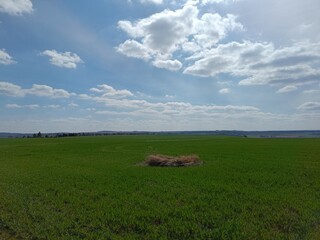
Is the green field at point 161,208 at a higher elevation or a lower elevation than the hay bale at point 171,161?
lower

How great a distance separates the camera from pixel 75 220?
9367 mm

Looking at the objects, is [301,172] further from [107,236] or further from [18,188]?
[18,188]

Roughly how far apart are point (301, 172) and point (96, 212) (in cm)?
1520

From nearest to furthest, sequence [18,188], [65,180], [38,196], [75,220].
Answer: [75,220], [38,196], [18,188], [65,180]

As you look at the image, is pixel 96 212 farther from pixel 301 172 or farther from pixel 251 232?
pixel 301 172

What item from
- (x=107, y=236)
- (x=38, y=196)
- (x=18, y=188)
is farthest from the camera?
(x=18, y=188)

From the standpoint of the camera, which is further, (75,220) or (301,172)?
(301,172)

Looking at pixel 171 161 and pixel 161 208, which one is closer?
pixel 161 208

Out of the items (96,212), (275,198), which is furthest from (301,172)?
(96,212)

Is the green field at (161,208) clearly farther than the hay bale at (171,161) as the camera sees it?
No

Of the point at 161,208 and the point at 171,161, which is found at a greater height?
the point at 171,161

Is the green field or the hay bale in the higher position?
the hay bale

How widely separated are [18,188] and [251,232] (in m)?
12.0

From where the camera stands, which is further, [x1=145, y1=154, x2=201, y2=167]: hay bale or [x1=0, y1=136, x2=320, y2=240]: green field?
[x1=145, y1=154, x2=201, y2=167]: hay bale
